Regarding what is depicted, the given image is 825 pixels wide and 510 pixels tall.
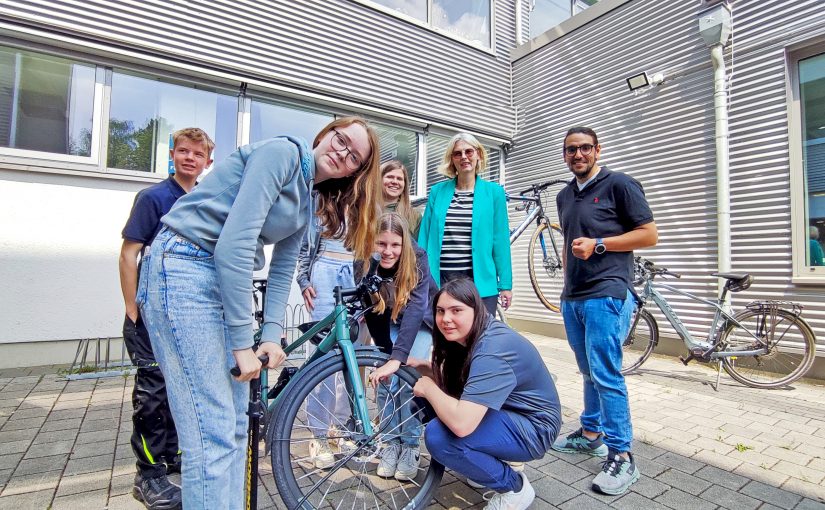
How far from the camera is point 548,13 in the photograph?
8000 millimetres

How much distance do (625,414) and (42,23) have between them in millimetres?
5756

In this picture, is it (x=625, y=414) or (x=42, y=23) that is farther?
(x=42, y=23)

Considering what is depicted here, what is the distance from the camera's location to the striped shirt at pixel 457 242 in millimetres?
2697

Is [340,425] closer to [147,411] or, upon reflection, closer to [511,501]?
[511,501]

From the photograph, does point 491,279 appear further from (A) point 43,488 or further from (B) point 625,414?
(A) point 43,488

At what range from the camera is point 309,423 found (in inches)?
79.1

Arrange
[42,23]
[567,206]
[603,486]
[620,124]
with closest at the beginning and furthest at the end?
[603,486] < [567,206] < [42,23] < [620,124]

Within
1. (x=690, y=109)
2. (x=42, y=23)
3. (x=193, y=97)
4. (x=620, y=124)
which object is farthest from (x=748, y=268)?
(x=42, y=23)

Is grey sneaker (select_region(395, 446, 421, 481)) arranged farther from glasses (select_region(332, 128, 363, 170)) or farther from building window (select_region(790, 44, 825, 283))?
building window (select_region(790, 44, 825, 283))

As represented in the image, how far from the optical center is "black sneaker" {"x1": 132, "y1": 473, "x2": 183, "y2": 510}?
6.50 feet

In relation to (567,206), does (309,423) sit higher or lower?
lower

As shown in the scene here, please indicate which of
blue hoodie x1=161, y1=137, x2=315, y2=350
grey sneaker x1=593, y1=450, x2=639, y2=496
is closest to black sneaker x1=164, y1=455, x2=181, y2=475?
blue hoodie x1=161, y1=137, x2=315, y2=350

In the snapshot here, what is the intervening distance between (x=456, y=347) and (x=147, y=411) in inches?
59.8

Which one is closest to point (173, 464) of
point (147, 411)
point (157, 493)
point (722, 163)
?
point (157, 493)
